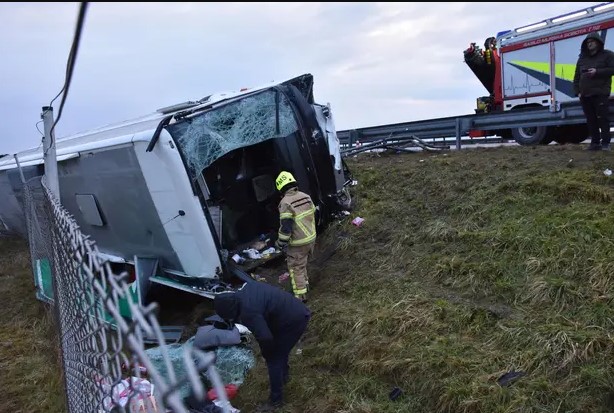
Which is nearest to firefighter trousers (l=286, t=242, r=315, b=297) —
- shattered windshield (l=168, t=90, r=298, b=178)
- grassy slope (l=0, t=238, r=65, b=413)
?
shattered windshield (l=168, t=90, r=298, b=178)

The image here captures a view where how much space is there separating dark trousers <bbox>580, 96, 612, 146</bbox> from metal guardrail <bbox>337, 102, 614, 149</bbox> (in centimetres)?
42

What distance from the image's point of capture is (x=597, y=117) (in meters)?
6.62

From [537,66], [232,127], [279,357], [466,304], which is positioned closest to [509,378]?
[466,304]

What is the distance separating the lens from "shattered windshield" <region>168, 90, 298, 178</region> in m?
5.41

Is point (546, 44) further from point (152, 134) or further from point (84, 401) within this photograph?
point (84, 401)

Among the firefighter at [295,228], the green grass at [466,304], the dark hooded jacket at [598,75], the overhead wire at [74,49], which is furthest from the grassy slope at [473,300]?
the overhead wire at [74,49]

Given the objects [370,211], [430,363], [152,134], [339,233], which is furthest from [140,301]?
[430,363]

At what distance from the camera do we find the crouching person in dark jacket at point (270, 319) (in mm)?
3918

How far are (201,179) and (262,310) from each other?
2.15 metres

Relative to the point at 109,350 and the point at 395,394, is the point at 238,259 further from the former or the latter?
the point at 109,350

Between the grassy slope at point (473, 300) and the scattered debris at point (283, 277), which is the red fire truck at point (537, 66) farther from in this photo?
the scattered debris at point (283, 277)

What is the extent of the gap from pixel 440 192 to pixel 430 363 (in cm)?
334

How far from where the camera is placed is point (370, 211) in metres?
6.92

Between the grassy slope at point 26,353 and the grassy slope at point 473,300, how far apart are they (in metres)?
1.60
